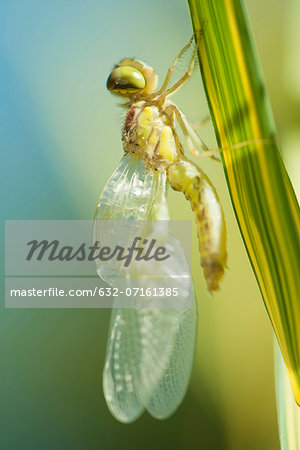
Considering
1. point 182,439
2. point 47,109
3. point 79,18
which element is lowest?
point 182,439

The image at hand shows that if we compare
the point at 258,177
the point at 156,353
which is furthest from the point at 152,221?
the point at 258,177

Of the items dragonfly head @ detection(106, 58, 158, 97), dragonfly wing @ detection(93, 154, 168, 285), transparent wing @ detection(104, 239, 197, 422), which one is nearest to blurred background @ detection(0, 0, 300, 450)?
dragonfly head @ detection(106, 58, 158, 97)

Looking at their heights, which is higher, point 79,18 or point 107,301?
point 79,18

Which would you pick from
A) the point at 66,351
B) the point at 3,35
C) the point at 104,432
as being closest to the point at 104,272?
the point at 66,351

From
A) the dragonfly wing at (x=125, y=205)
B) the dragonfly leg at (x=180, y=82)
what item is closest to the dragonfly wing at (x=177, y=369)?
the dragonfly wing at (x=125, y=205)

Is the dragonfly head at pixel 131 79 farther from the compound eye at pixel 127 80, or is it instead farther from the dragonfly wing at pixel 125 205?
the dragonfly wing at pixel 125 205

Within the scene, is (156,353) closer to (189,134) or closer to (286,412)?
(286,412)

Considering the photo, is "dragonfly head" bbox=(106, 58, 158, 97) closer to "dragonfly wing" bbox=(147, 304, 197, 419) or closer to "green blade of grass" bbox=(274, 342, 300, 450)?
"dragonfly wing" bbox=(147, 304, 197, 419)

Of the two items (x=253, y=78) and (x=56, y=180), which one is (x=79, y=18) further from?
(x=253, y=78)
